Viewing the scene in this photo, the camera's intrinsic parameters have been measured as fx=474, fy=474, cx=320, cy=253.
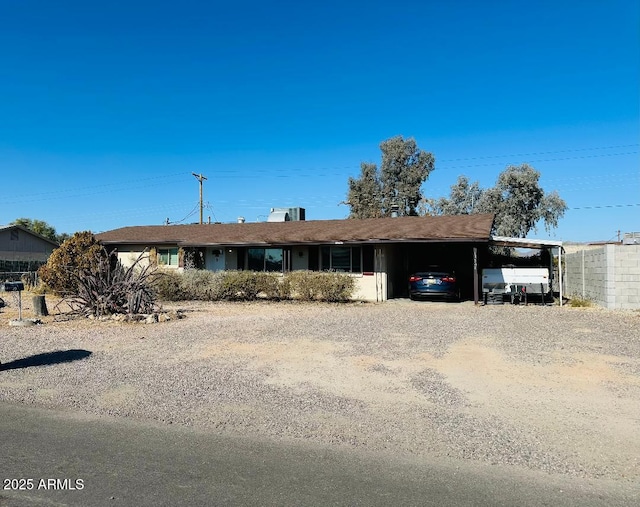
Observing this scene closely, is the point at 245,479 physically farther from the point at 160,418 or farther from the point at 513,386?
the point at 513,386

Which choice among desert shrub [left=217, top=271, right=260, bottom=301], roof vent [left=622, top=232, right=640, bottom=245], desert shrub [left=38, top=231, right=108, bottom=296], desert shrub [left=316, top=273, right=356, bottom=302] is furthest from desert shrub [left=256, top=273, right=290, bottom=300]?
roof vent [left=622, top=232, right=640, bottom=245]

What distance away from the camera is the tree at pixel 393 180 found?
130ft

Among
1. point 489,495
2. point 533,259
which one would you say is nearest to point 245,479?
point 489,495

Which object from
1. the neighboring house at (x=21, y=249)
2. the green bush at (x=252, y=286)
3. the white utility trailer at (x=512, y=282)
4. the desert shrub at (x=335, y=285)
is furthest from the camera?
the neighboring house at (x=21, y=249)

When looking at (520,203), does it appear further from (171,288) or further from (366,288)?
(171,288)

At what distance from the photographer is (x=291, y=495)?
3.40 metres

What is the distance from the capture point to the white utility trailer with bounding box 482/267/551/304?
17062mm

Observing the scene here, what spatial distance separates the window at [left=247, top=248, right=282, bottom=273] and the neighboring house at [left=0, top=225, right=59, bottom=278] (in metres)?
21.5

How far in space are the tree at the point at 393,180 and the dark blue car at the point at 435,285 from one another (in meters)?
21.8

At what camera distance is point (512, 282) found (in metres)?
17.2

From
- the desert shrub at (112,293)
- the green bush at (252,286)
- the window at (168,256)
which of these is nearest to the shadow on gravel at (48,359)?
the desert shrub at (112,293)

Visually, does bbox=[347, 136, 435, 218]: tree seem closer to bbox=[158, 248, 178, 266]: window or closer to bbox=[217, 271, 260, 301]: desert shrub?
bbox=[158, 248, 178, 266]: window

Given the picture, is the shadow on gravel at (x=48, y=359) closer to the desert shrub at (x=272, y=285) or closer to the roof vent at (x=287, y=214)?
the desert shrub at (x=272, y=285)

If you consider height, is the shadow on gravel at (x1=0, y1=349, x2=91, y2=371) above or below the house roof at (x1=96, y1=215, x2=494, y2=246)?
below
